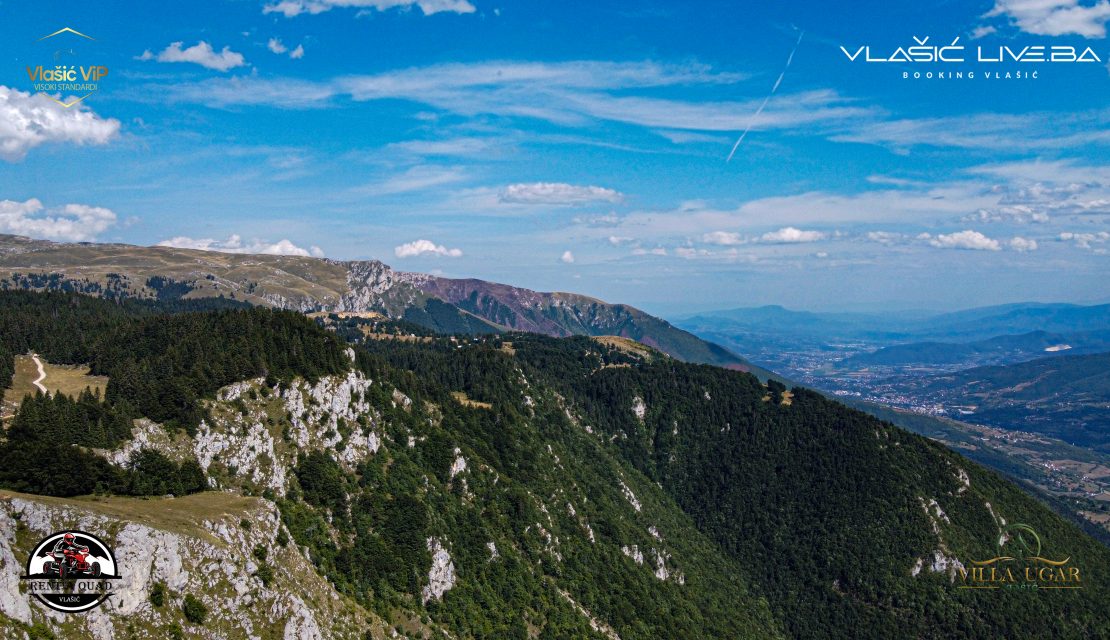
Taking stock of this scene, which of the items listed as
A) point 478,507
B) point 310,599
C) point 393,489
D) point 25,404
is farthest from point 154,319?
point 310,599

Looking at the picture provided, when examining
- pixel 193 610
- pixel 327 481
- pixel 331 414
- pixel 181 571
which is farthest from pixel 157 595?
pixel 331 414

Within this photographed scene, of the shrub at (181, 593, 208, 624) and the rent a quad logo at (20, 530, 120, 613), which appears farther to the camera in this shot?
the shrub at (181, 593, 208, 624)

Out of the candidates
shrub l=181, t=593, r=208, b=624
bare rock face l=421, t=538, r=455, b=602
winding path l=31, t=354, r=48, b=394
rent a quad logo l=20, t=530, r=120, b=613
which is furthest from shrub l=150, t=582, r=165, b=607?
winding path l=31, t=354, r=48, b=394

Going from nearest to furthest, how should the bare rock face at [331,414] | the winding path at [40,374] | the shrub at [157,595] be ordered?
1. the shrub at [157,595]
2. the winding path at [40,374]
3. the bare rock face at [331,414]

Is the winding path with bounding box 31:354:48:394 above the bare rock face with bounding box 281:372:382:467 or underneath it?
above

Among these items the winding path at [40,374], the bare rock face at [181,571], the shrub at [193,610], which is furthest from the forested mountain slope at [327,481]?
the winding path at [40,374]

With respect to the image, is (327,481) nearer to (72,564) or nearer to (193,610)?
(193,610)

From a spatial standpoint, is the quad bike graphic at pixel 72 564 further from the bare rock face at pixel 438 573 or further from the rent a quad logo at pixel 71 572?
the bare rock face at pixel 438 573

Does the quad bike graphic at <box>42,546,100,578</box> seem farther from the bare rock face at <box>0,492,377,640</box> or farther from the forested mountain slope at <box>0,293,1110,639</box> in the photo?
the forested mountain slope at <box>0,293,1110,639</box>
